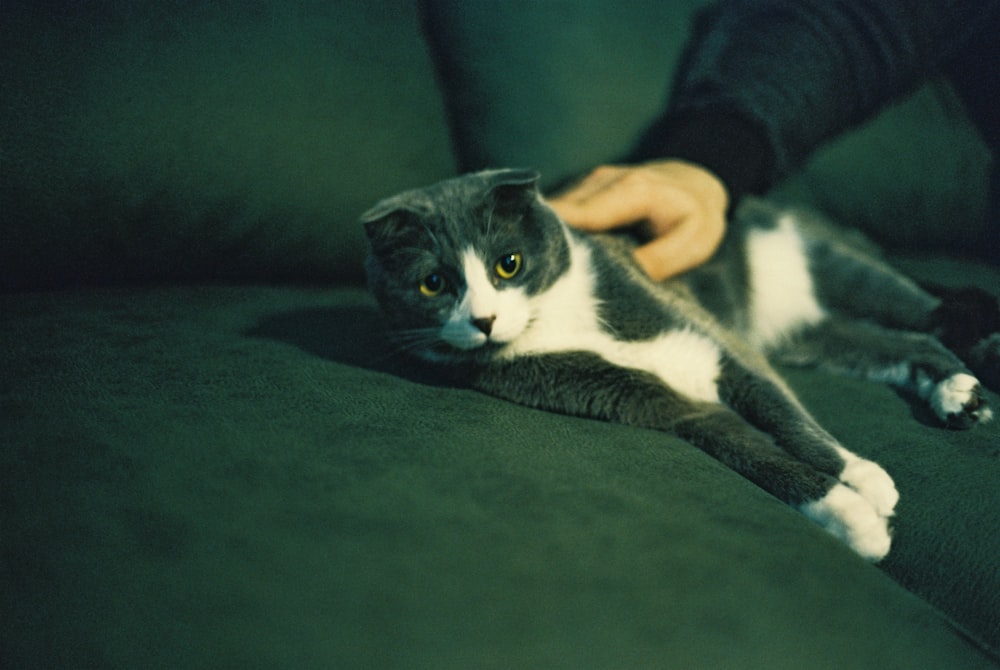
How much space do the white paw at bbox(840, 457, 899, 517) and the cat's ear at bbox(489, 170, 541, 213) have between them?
0.65 meters

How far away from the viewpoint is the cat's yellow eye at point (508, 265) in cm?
110

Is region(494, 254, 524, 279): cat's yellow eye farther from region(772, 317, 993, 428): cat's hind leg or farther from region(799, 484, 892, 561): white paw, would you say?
region(772, 317, 993, 428): cat's hind leg

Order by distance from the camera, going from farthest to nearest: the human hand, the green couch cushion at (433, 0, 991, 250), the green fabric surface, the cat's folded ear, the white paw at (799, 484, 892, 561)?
the green couch cushion at (433, 0, 991, 250), the human hand, the cat's folded ear, the white paw at (799, 484, 892, 561), the green fabric surface

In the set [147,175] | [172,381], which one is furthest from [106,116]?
[172,381]

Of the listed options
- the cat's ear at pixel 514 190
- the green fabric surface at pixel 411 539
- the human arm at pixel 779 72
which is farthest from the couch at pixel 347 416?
the cat's ear at pixel 514 190

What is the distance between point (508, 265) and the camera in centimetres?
111

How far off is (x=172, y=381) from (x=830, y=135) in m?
1.59

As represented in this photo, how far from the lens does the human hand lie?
53.1 inches

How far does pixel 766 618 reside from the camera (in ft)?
1.86

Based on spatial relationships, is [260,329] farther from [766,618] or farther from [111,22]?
[766,618]

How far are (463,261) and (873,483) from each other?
67 centimetres

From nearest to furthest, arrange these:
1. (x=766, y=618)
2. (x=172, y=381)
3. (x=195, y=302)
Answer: (x=766, y=618) < (x=172, y=381) < (x=195, y=302)

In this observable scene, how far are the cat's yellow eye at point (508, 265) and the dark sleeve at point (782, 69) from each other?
625 mm

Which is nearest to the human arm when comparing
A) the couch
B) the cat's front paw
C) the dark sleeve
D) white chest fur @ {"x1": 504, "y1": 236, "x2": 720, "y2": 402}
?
the dark sleeve
